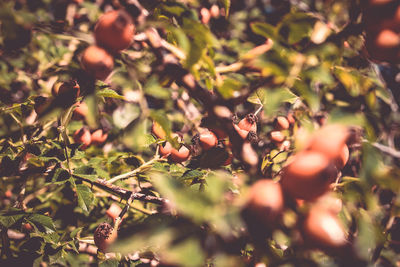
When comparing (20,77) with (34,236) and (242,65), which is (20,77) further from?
(242,65)

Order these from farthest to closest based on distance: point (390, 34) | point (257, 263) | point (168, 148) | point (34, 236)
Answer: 1. point (168, 148)
2. point (34, 236)
3. point (257, 263)
4. point (390, 34)

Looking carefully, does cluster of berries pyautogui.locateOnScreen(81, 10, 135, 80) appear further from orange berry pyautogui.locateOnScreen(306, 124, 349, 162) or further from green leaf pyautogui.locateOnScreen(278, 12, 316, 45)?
orange berry pyautogui.locateOnScreen(306, 124, 349, 162)

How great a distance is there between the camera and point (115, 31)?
90 centimetres

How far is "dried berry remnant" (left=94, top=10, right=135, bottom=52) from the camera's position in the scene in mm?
885

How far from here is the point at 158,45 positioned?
90cm

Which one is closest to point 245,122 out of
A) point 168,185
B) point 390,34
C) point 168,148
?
point 168,148

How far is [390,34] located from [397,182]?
1.42ft

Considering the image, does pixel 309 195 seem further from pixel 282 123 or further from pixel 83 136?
pixel 83 136

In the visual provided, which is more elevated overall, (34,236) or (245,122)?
(245,122)

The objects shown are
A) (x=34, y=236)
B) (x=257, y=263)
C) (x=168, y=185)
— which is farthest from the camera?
(x=34, y=236)

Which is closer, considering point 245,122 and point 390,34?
point 390,34

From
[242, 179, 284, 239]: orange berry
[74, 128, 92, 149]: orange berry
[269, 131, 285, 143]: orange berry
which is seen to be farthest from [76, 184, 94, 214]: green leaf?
[269, 131, 285, 143]: orange berry

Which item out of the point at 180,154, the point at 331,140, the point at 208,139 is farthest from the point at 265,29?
the point at 180,154

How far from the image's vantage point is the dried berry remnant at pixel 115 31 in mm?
885
